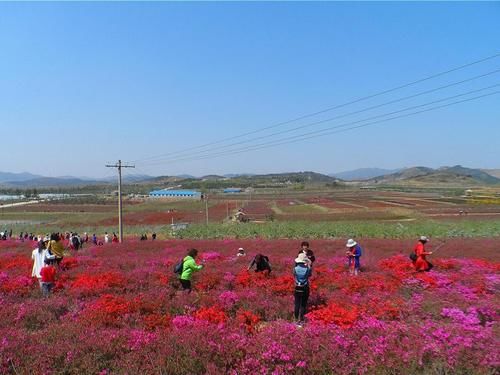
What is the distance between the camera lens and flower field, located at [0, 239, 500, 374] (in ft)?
21.7

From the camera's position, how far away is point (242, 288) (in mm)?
13398

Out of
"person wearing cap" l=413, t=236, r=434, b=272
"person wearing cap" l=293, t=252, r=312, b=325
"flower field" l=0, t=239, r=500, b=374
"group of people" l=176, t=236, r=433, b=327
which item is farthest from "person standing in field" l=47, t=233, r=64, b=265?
"person wearing cap" l=413, t=236, r=434, b=272

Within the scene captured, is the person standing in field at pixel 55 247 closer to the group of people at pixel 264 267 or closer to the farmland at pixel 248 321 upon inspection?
the group of people at pixel 264 267

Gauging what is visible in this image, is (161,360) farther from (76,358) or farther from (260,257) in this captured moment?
(260,257)

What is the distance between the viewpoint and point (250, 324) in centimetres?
959

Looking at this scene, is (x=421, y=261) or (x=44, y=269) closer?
(x=44, y=269)

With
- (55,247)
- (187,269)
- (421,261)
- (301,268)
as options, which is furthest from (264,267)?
(55,247)

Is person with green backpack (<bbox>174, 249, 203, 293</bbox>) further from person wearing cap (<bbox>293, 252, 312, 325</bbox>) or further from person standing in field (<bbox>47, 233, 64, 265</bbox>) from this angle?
person standing in field (<bbox>47, 233, 64, 265</bbox>)

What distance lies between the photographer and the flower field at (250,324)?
660 centimetres

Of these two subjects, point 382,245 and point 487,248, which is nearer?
point 487,248

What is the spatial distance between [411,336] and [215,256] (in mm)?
16106

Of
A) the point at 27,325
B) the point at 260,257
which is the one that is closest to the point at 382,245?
the point at 260,257

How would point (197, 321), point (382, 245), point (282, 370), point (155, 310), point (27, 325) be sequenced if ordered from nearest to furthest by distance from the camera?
point (282, 370) < point (197, 321) < point (27, 325) < point (155, 310) < point (382, 245)

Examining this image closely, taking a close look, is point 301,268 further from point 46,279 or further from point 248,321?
point 46,279
